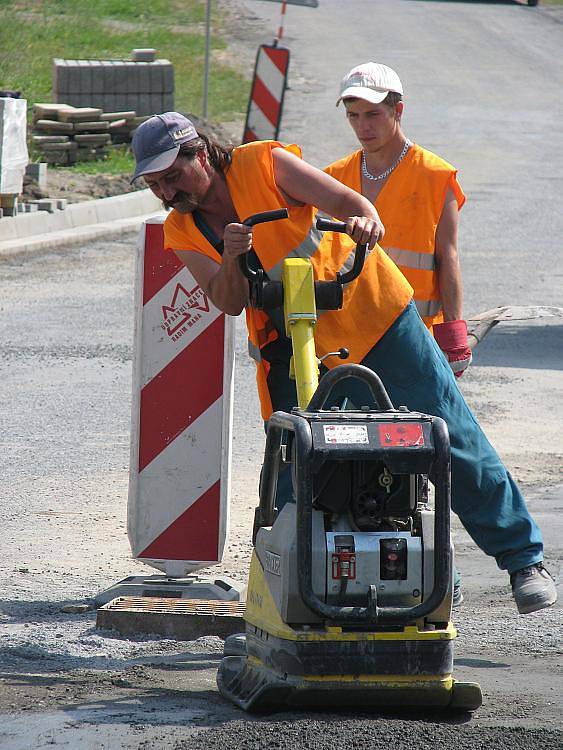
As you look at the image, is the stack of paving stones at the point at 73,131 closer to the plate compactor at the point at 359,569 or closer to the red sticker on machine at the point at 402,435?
the plate compactor at the point at 359,569

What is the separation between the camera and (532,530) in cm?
452

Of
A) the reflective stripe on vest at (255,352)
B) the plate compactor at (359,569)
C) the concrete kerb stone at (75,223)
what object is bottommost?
the concrete kerb stone at (75,223)

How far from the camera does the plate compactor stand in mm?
3582

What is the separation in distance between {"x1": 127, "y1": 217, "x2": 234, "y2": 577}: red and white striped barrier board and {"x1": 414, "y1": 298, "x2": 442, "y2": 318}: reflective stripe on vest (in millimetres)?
674

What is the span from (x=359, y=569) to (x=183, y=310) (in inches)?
70.1

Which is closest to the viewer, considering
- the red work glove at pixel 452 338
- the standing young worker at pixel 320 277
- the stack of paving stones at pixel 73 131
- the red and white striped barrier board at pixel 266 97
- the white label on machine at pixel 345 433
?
the white label on machine at pixel 345 433

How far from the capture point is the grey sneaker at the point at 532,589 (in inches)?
174

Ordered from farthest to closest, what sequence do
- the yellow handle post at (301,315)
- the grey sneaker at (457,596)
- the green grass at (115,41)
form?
the green grass at (115,41) < the grey sneaker at (457,596) < the yellow handle post at (301,315)

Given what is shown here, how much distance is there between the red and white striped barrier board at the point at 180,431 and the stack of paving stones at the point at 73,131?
1222cm

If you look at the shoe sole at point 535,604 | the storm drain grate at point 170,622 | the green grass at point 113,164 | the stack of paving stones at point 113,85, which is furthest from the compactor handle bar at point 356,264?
the stack of paving stones at point 113,85

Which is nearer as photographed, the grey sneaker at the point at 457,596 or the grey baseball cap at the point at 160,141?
the grey baseball cap at the point at 160,141


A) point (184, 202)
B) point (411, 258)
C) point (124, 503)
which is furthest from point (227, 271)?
point (124, 503)

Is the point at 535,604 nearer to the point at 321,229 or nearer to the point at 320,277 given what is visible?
the point at 320,277

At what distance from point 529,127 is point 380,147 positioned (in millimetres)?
17673
